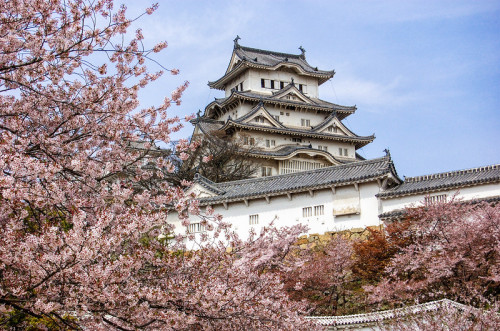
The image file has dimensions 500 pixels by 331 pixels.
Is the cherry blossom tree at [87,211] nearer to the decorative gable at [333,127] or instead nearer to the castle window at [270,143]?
the castle window at [270,143]

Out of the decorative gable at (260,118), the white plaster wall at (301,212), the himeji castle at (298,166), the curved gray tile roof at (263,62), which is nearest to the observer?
the himeji castle at (298,166)

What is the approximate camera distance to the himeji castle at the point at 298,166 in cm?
2277

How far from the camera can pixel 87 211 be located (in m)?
7.57

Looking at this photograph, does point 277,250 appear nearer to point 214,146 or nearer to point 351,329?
point 351,329

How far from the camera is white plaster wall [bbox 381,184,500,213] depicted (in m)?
21.1

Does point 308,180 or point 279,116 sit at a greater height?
point 279,116

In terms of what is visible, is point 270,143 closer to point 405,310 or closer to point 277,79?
point 277,79

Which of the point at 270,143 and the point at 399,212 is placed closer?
the point at 399,212

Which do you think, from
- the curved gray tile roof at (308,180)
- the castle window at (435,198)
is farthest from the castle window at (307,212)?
the castle window at (435,198)

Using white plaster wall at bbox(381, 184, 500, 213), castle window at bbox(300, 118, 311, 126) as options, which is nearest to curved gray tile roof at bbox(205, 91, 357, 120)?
castle window at bbox(300, 118, 311, 126)

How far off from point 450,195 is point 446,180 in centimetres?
82

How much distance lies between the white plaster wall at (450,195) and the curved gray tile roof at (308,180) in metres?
1.18

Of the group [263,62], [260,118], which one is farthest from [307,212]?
[263,62]

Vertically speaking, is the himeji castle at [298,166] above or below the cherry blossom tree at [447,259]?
above
